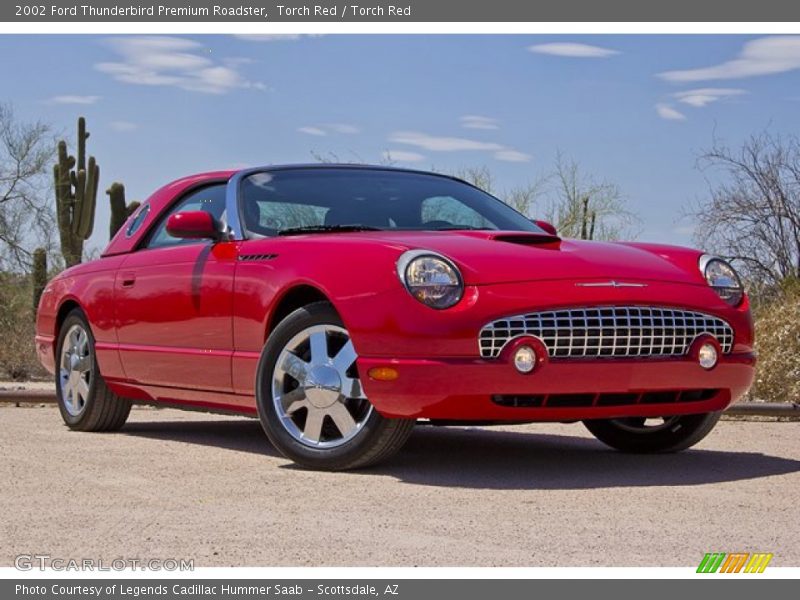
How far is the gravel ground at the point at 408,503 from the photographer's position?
16.6ft

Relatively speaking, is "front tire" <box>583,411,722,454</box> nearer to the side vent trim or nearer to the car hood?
the car hood

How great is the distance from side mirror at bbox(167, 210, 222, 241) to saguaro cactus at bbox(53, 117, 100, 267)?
19.7 m

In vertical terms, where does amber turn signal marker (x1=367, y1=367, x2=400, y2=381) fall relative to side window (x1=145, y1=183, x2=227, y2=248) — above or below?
below

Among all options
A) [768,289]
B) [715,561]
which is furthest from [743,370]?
[768,289]

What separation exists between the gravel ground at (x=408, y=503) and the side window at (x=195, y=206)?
120cm

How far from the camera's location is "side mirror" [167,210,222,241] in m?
7.75

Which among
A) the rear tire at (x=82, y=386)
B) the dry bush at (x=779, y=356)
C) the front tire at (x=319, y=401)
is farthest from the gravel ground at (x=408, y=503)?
the dry bush at (x=779, y=356)

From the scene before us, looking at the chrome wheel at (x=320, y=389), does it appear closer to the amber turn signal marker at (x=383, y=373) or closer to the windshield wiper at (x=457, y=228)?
the amber turn signal marker at (x=383, y=373)

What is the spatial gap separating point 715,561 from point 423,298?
2070 millimetres

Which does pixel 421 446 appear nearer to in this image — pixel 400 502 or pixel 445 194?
pixel 445 194

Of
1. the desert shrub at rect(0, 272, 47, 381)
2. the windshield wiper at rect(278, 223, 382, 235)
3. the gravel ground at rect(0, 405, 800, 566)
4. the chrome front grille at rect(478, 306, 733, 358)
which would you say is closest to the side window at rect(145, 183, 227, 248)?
the windshield wiper at rect(278, 223, 382, 235)

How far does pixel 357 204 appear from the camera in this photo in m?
→ 7.89

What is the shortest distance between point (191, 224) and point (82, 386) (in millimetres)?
2105

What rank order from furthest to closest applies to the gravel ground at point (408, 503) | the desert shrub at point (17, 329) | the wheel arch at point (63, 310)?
the desert shrub at point (17, 329) < the wheel arch at point (63, 310) < the gravel ground at point (408, 503)
